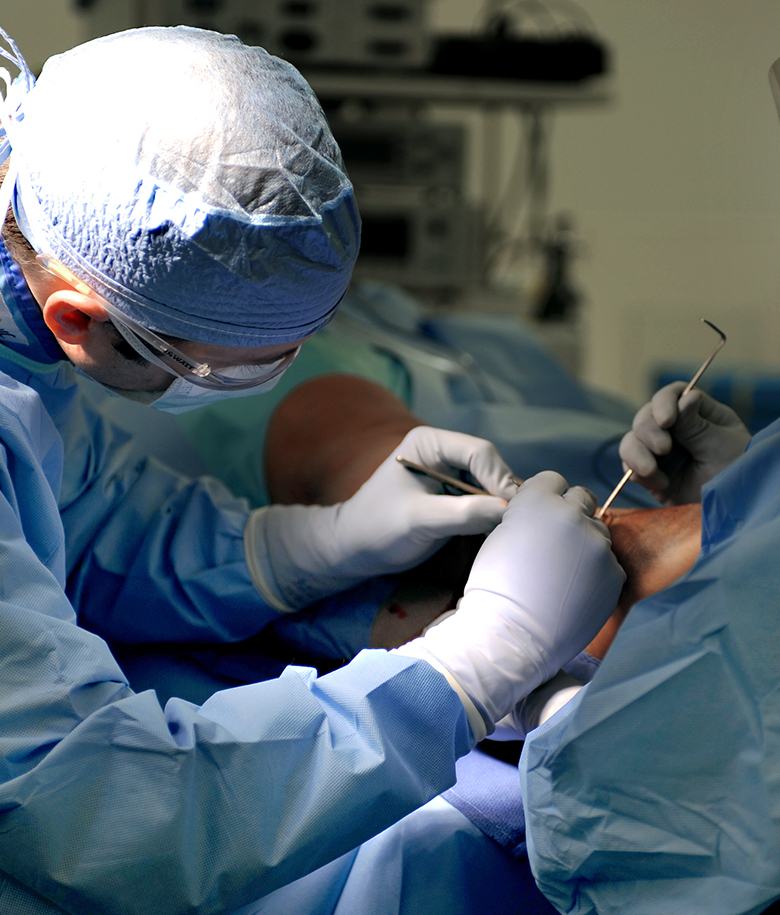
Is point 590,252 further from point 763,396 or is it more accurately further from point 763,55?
point 763,55

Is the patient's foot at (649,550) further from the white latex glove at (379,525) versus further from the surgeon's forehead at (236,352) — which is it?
the surgeon's forehead at (236,352)

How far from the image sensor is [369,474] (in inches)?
45.9

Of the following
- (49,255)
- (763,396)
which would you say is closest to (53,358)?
(49,255)

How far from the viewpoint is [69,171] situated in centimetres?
72

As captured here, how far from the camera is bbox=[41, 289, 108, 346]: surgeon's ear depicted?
775 millimetres

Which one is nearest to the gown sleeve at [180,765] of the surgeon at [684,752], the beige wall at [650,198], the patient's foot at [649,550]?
the surgeon at [684,752]

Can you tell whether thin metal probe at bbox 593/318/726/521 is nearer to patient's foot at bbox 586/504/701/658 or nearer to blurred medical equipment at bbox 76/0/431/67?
patient's foot at bbox 586/504/701/658

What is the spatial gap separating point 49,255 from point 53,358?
138mm

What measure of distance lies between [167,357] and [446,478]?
0.33 m

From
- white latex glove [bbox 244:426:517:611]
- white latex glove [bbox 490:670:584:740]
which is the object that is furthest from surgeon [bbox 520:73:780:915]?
white latex glove [bbox 244:426:517:611]

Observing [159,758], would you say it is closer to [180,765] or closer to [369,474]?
[180,765]

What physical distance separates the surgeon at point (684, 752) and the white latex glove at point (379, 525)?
0.87ft

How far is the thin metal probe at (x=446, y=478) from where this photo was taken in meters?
0.95

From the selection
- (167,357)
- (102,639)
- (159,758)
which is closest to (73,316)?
(167,357)
